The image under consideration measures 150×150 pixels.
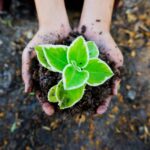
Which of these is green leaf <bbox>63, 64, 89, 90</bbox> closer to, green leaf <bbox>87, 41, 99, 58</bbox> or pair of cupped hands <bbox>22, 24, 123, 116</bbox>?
green leaf <bbox>87, 41, 99, 58</bbox>

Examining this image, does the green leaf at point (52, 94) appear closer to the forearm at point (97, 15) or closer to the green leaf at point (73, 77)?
the green leaf at point (73, 77)

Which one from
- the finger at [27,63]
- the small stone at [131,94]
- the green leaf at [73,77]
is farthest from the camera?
the small stone at [131,94]

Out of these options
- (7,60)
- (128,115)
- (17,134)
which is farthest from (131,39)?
(17,134)

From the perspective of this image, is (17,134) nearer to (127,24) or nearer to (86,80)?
(86,80)

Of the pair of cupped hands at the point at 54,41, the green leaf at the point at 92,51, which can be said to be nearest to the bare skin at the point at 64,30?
the pair of cupped hands at the point at 54,41

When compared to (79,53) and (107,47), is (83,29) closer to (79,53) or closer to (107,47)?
(107,47)

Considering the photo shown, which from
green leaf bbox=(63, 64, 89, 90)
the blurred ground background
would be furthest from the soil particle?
the blurred ground background

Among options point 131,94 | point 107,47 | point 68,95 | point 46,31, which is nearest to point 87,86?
point 68,95

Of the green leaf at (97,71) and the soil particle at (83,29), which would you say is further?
the soil particle at (83,29)
